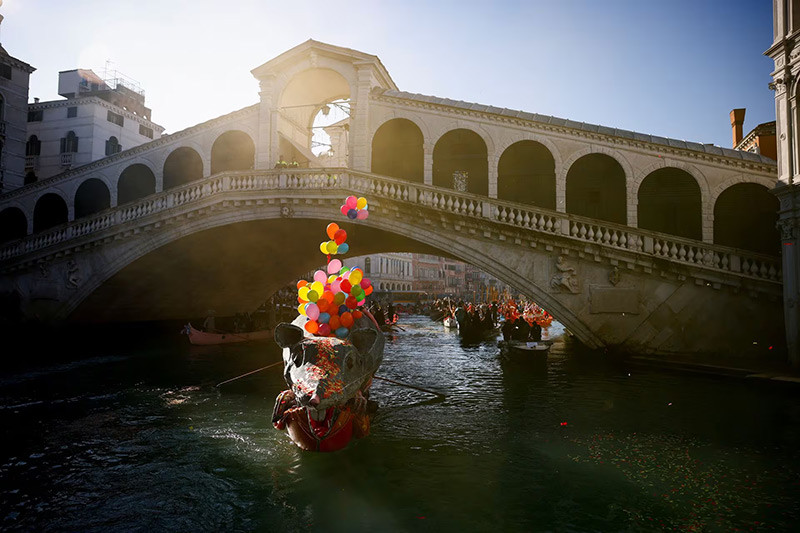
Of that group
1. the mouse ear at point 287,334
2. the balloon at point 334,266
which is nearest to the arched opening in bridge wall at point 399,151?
the balloon at point 334,266

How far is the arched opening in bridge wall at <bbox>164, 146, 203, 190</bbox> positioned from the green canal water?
41.6 feet

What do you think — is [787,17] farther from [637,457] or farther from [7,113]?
[7,113]

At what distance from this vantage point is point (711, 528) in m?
4.80

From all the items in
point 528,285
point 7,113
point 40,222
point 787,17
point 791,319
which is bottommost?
point 791,319

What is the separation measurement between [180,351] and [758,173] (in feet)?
73.9

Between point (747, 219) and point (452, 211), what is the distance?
10.5 m

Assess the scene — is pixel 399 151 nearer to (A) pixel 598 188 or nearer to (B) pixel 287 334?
(A) pixel 598 188

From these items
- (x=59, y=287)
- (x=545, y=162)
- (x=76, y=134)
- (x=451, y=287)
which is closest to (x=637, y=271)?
(x=545, y=162)

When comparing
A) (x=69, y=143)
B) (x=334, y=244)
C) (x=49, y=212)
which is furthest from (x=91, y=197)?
(x=334, y=244)

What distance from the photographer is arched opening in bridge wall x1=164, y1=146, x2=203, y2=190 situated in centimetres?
2228

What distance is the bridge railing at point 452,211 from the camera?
531 inches

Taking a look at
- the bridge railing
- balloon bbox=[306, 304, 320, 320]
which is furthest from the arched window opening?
balloon bbox=[306, 304, 320, 320]

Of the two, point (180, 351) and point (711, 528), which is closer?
point (711, 528)

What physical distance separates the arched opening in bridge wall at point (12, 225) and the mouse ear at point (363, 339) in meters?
27.6
